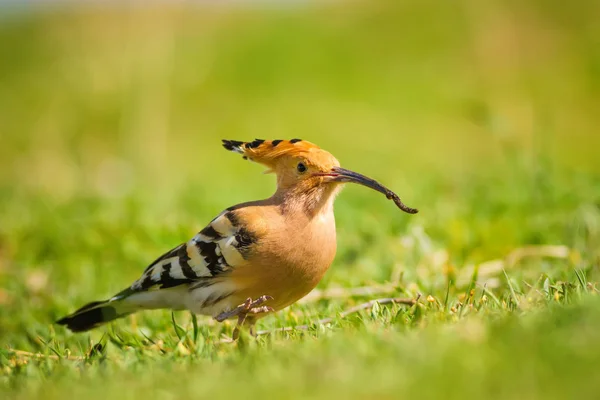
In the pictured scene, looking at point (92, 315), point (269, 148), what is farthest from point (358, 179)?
point (92, 315)

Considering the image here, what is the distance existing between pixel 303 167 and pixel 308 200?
14 centimetres

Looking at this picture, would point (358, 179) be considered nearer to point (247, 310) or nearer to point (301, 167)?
point (301, 167)

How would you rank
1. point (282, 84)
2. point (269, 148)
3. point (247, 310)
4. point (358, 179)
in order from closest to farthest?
point (247, 310) → point (358, 179) → point (269, 148) → point (282, 84)

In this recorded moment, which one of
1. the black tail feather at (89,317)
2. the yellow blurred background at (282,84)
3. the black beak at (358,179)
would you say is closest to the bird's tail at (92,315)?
the black tail feather at (89,317)

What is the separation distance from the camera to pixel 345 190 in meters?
5.85

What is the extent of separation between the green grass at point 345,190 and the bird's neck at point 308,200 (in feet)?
1.27

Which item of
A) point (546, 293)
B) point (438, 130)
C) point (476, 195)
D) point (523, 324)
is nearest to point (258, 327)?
point (546, 293)

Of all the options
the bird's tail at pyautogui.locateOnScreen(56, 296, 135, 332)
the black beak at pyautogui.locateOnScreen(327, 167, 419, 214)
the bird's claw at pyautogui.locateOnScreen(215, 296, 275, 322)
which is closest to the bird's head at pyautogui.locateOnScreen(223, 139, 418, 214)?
the black beak at pyautogui.locateOnScreen(327, 167, 419, 214)

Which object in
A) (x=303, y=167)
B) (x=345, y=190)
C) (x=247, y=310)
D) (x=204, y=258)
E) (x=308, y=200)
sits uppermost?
(x=303, y=167)

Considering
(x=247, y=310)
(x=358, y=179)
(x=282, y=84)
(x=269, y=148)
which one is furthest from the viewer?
(x=282, y=84)

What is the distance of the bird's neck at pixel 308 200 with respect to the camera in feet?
9.75

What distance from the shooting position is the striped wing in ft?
9.66

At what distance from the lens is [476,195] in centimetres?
471

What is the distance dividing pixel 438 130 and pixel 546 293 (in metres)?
6.65
